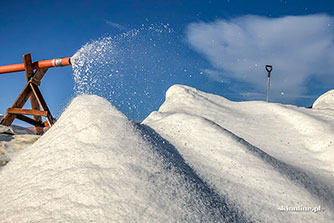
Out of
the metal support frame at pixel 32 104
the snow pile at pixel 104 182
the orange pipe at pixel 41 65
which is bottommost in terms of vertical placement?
the snow pile at pixel 104 182

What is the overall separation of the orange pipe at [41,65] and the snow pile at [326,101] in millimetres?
3773

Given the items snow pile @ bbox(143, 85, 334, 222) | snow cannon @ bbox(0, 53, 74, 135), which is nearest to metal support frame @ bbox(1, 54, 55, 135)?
snow cannon @ bbox(0, 53, 74, 135)

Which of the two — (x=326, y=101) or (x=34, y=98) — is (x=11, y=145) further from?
(x=326, y=101)

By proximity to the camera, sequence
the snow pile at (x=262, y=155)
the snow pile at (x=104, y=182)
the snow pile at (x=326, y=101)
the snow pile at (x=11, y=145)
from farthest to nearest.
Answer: the snow pile at (x=326, y=101)
the snow pile at (x=11, y=145)
the snow pile at (x=262, y=155)
the snow pile at (x=104, y=182)

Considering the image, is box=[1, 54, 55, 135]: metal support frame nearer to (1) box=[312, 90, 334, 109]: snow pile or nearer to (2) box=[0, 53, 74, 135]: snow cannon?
(2) box=[0, 53, 74, 135]: snow cannon

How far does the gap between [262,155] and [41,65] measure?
3.58 meters

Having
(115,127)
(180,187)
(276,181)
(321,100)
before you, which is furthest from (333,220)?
(321,100)

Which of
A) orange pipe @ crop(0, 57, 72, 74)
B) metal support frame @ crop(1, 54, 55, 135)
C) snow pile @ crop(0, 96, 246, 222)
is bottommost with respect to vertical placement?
snow pile @ crop(0, 96, 246, 222)

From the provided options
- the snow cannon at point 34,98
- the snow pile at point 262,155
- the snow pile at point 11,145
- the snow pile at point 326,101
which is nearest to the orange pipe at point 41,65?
the snow cannon at point 34,98

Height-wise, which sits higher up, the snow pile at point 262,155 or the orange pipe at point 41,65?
the orange pipe at point 41,65

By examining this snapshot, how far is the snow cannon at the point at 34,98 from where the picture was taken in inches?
150

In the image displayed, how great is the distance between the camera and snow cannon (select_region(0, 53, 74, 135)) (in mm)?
3814

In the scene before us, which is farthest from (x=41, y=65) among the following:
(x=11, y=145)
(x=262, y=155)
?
(x=262, y=155)

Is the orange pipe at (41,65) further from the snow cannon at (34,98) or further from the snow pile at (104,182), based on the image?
the snow pile at (104,182)
